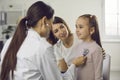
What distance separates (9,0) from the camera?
4.72m

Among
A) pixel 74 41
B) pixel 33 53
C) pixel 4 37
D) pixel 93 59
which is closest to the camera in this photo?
pixel 33 53

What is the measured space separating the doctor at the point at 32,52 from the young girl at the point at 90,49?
51 centimetres

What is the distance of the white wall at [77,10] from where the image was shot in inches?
182

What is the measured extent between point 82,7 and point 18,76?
3612 millimetres

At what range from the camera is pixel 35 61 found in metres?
1.12

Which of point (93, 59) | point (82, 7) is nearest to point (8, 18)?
point (82, 7)

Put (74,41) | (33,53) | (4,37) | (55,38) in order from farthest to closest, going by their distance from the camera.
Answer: (4,37)
(74,41)
(55,38)
(33,53)

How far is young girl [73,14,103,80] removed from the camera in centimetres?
168

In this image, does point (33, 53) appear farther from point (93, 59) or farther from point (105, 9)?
point (105, 9)

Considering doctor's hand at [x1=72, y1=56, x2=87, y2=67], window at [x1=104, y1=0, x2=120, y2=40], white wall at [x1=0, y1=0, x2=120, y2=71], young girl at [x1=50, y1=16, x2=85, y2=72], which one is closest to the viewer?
doctor's hand at [x1=72, y1=56, x2=87, y2=67]

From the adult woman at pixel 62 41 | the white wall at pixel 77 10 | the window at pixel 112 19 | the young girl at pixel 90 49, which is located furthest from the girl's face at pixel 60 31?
the window at pixel 112 19

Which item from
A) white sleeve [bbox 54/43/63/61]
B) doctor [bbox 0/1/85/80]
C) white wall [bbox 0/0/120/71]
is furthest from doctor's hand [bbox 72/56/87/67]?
white wall [bbox 0/0/120/71]

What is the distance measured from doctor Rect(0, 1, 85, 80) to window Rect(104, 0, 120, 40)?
12.0 ft

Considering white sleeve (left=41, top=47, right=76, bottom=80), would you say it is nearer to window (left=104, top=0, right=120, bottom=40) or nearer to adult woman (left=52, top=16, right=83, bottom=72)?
adult woman (left=52, top=16, right=83, bottom=72)
